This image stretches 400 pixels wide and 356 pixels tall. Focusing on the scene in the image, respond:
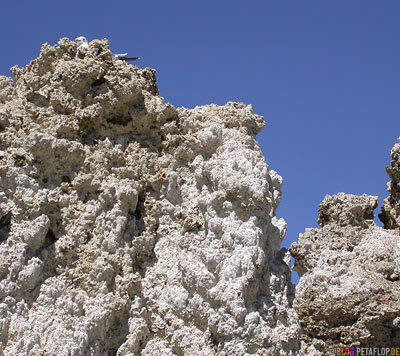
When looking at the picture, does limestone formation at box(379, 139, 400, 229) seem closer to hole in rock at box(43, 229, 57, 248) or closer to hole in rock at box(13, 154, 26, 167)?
hole in rock at box(43, 229, 57, 248)

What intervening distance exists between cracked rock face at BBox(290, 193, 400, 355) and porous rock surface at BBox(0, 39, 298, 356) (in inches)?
10.9

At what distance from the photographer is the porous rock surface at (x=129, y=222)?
6.94 metres

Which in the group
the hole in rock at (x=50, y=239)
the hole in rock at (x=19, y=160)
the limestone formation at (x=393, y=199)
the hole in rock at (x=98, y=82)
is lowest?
the hole in rock at (x=50, y=239)

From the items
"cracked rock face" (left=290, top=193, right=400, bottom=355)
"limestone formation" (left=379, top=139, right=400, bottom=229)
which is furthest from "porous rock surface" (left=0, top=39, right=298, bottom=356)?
"limestone formation" (left=379, top=139, right=400, bottom=229)

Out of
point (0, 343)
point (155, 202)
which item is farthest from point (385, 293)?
point (0, 343)

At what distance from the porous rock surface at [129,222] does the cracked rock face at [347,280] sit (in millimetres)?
276

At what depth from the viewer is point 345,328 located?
7309 millimetres

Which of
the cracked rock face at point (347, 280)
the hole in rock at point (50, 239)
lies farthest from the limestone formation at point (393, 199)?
the hole in rock at point (50, 239)

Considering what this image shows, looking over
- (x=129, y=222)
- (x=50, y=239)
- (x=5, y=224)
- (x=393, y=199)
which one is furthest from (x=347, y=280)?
(x=5, y=224)

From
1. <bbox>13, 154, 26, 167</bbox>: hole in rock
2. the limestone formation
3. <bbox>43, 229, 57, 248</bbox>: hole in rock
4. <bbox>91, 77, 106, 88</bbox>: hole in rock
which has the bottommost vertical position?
<bbox>43, 229, 57, 248</bbox>: hole in rock

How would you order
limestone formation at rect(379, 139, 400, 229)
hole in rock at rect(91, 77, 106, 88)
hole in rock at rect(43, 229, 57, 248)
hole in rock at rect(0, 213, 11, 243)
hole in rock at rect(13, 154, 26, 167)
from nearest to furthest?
hole in rock at rect(0, 213, 11, 243)
hole in rock at rect(43, 229, 57, 248)
hole in rock at rect(13, 154, 26, 167)
hole in rock at rect(91, 77, 106, 88)
limestone formation at rect(379, 139, 400, 229)

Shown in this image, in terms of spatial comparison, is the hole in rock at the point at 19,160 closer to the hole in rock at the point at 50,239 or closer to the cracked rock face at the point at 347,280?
the hole in rock at the point at 50,239

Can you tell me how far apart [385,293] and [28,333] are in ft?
13.7

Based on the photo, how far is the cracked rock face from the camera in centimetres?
721
